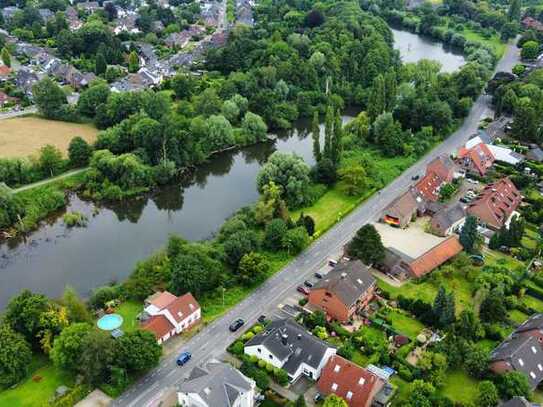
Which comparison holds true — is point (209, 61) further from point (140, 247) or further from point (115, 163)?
point (140, 247)

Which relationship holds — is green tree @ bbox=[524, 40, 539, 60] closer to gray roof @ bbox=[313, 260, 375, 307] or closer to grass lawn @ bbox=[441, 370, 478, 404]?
gray roof @ bbox=[313, 260, 375, 307]

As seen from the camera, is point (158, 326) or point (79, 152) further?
point (79, 152)

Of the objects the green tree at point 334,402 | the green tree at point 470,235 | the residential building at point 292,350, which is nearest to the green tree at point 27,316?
the residential building at point 292,350

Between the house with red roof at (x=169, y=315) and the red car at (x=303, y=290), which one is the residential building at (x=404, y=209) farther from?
the house with red roof at (x=169, y=315)

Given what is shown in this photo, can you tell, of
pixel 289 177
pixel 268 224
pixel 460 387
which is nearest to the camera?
pixel 460 387

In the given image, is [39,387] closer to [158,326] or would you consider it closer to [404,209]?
[158,326]

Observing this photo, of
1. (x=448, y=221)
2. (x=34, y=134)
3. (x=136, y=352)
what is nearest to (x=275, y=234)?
(x=448, y=221)

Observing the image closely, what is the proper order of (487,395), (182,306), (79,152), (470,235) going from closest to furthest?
(487,395), (182,306), (470,235), (79,152)
